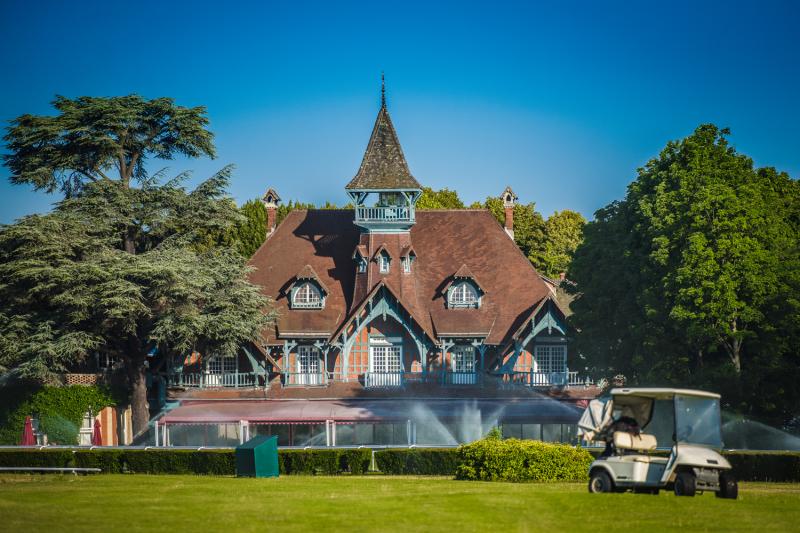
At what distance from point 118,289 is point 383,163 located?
743 inches

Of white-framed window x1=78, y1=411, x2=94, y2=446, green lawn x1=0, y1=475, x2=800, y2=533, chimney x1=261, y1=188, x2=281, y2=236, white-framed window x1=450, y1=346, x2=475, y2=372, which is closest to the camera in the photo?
green lawn x1=0, y1=475, x2=800, y2=533

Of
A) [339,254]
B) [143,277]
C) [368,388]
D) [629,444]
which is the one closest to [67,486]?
[629,444]

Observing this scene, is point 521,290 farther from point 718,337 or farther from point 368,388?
point 718,337

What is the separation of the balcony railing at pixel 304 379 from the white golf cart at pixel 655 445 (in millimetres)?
38997

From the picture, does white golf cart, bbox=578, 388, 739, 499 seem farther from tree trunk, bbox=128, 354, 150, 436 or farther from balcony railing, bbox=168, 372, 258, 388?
balcony railing, bbox=168, 372, 258, 388

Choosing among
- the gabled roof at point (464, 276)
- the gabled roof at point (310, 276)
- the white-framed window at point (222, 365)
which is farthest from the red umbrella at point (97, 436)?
the gabled roof at point (464, 276)

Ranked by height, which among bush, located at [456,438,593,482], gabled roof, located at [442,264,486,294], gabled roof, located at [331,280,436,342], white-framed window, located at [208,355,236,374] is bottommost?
bush, located at [456,438,593,482]

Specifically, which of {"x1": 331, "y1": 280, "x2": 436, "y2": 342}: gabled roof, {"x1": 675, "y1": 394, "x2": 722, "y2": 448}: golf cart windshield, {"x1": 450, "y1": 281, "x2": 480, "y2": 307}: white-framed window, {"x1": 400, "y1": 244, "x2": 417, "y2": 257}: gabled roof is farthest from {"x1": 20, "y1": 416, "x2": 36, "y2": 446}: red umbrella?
{"x1": 675, "y1": 394, "x2": 722, "y2": 448}: golf cart windshield

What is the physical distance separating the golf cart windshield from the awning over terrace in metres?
31.1

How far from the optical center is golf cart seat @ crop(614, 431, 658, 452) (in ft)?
93.4

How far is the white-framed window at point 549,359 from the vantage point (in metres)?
68.9

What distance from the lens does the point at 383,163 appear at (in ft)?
237

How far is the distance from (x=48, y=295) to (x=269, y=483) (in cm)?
3025

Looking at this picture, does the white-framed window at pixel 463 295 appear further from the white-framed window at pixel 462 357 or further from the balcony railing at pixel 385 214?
the balcony railing at pixel 385 214
